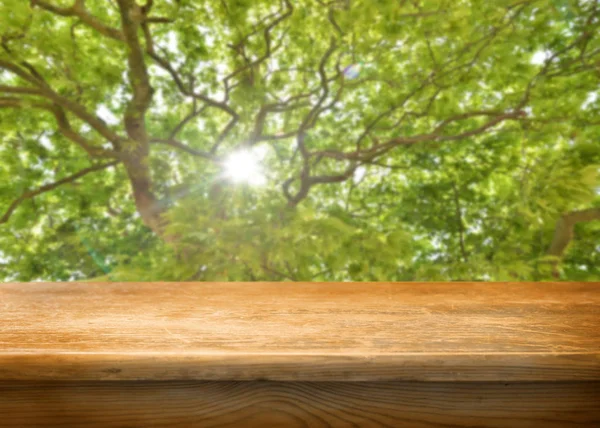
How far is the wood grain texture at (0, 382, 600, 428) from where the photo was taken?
0.63 metres

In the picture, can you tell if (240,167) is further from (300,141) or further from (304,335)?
(304,335)

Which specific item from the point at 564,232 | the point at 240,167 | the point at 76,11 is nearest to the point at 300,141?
the point at 240,167

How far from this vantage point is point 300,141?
18.0 ft

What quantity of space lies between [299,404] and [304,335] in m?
0.13

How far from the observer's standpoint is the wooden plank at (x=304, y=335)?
24.0 inches

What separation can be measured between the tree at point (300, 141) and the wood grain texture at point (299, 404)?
9.01ft

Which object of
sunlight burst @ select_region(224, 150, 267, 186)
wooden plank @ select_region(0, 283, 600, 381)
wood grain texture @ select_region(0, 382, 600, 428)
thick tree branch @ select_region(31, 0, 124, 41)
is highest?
thick tree branch @ select_region(31, 0, 124, 41)

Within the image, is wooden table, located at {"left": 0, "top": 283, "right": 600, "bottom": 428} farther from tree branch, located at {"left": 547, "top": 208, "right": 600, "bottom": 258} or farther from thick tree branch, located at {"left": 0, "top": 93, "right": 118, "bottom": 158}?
tree branch, located at {"left": 547, "top": 208, "right": 600, "bottom": 258}

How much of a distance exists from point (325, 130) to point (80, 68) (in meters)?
3.99

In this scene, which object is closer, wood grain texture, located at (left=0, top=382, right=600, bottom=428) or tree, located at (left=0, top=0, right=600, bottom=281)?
wood grain texture, located at (left=0, top=382, right=600, bottom=428)

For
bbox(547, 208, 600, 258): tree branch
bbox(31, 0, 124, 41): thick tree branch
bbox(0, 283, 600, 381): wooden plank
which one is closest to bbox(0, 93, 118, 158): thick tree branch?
bbox(31, 0, 124, 41): thick tree branch

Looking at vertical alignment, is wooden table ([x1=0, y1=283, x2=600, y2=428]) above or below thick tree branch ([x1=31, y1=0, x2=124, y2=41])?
below

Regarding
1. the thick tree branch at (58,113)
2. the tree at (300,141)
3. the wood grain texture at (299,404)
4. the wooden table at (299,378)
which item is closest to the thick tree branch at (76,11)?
the tree at (300,141)

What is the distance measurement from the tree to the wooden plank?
2.33 meters
